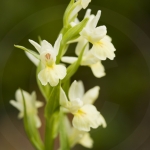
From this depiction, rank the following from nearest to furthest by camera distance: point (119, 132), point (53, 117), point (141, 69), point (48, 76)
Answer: point (48, 76), point (53, 117), point (119, 132), point (141, 69)

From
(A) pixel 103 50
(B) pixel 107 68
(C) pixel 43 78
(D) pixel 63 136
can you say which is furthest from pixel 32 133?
(B) pixel 107 68

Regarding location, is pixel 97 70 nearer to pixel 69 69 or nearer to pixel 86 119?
pixel 69 69

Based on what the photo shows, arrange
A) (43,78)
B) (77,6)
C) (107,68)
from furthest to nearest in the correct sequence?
(107,68) → (77,6) → (43,78)

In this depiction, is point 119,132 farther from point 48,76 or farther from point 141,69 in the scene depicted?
point 48,76

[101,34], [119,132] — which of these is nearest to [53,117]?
[101,34]

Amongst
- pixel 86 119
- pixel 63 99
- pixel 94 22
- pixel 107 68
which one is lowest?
pixel 86 119

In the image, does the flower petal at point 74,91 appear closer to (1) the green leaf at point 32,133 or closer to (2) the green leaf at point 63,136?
(2) the green leaf at point 63,136
